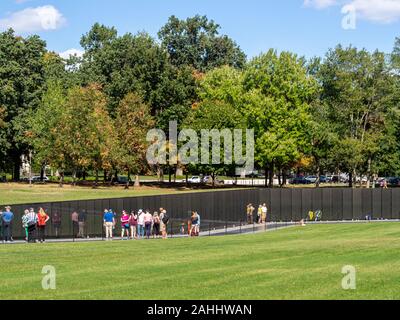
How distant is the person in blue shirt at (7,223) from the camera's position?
33.3 meters

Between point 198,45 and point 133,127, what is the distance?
118 ft

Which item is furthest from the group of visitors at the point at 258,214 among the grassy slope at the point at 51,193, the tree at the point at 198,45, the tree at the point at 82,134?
the tree at the point at 198,45

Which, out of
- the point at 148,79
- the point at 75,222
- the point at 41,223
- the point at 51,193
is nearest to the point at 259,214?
the point at 75,222

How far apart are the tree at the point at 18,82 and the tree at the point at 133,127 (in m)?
10.4

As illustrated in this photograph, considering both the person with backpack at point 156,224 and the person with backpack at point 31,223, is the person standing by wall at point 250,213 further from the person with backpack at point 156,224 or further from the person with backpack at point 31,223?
the person with backpack at point 31,223

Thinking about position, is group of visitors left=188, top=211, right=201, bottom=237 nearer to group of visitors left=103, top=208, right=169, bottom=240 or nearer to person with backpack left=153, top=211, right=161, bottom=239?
group of visitors left=103, top=208, right=169, bottom=240

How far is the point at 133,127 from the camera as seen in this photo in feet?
Answer: 257

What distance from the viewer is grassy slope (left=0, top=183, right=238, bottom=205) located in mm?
58094

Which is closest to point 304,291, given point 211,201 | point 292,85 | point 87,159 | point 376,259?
point 376,259

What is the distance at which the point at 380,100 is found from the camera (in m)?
81.7

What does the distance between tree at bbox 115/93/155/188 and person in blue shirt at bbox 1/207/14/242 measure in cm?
4272

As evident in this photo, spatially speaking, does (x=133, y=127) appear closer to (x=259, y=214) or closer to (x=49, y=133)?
(x=49, y=133)
